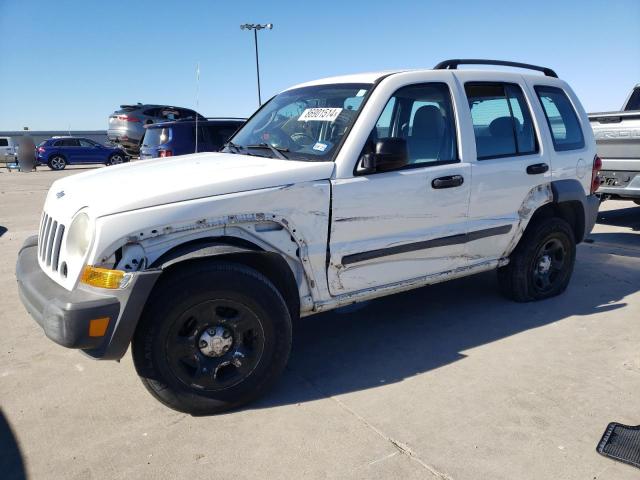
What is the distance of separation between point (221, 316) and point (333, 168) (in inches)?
42.7

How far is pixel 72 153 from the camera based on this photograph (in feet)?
80.3

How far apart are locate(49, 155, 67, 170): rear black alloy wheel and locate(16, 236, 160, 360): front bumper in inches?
956

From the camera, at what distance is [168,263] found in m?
2.62

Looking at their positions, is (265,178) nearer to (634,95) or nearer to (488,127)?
(488,127)

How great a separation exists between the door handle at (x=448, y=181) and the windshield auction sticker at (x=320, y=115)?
0.80 meters

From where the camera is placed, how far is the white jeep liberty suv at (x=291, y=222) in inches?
104

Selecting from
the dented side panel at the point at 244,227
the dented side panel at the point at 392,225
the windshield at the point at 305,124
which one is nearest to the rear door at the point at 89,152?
the windshield at the point at 305,124

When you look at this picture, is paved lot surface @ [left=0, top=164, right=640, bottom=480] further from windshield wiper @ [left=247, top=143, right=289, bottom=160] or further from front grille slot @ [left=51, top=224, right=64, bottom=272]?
windshield wiper @ [left=247, top=143, right=289, bottom=160]

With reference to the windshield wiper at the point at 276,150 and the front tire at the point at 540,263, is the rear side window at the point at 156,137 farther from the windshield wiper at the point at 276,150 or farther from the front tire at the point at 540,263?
the front tire at the point at 540,263

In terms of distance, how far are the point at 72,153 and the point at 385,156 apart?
24651 mm

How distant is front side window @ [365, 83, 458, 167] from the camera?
359cm

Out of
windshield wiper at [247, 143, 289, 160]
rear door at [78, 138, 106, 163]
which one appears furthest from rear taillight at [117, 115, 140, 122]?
windshield wiper at [247, 143, 289, 160]

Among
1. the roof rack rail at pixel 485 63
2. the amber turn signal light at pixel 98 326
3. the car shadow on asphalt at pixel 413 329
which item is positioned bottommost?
the car shadow on asphalt at pixel 413 329

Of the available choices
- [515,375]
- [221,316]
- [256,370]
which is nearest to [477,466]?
[515,375]
